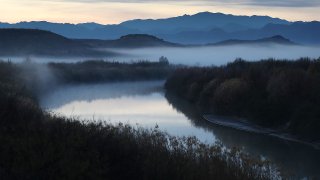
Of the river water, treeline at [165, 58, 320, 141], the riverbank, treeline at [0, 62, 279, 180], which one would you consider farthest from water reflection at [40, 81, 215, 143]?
treeline at [0, 62, 279, 180]

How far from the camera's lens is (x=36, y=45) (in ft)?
385

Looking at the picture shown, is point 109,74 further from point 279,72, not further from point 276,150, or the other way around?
point 276,150

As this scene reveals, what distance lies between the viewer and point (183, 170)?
9102mm

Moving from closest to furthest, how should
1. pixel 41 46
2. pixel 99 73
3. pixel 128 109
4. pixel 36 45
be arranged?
pixel 128 109 → pixel 99 73 → pixel 36 45 → pixel 41 46

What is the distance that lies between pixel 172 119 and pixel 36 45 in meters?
92.6

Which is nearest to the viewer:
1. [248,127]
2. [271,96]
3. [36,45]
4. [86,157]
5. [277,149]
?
[86,157]

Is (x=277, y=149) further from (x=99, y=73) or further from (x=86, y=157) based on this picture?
(x=99, y=73)

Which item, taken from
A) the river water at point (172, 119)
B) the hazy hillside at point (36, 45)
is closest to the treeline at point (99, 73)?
the river water at point (172, 119)

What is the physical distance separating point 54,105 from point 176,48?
127 metres

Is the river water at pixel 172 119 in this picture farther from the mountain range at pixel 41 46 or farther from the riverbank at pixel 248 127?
the mountain range at pixel 41 46

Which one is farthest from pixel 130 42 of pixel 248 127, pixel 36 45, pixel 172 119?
pixel 248 127

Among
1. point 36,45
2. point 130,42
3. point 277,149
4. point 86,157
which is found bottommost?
point 277,149

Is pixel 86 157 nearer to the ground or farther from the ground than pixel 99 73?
farther from the ground

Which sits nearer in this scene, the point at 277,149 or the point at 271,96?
the point at 277,149
